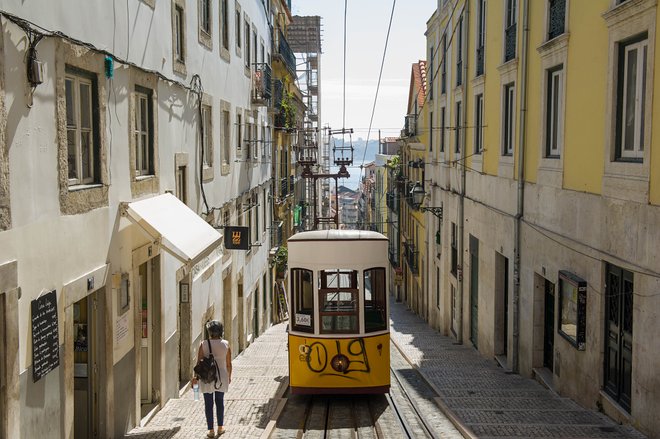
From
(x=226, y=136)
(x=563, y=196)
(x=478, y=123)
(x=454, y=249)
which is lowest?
(x=454, y=249)

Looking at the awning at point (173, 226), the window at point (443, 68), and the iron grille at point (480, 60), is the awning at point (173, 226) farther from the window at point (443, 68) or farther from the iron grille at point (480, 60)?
the window at point (443, 68)

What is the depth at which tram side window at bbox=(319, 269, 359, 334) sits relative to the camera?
11477 millimetres

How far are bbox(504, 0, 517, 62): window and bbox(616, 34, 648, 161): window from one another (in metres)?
5.76

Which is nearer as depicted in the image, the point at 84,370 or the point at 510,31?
the point at 84,370

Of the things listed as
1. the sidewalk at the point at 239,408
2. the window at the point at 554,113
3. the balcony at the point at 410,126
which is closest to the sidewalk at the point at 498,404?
the sidewalk at the point at 239,408

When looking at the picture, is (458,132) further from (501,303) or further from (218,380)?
(218,380)

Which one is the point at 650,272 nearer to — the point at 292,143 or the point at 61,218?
the point at 61,218

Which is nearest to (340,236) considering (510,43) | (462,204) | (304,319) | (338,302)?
(338,302)

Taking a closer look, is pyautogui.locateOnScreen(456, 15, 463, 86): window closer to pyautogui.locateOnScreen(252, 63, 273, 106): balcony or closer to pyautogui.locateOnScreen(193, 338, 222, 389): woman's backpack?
pyautogui.locateOnScreen(252, 63, 273, 106): balcony

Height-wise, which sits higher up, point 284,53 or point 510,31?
point 284,53

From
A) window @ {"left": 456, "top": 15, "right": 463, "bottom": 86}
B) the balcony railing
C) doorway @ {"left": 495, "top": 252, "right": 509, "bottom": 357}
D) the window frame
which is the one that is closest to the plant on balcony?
window @ {"left": 456, "top": 15, "right": 463, "bottom": 86}

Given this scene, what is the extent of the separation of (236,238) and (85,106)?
24.2 ft

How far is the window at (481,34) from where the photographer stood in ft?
60.6

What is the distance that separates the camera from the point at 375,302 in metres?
11.8
